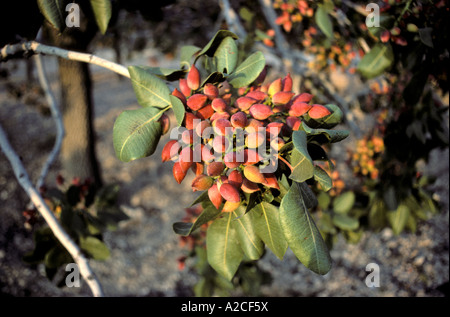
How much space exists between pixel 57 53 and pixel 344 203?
1458mm

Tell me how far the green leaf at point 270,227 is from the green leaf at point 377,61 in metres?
0.72

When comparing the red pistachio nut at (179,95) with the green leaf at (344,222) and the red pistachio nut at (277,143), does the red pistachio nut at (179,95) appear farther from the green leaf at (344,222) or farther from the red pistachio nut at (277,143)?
the green leaf at (344,222)

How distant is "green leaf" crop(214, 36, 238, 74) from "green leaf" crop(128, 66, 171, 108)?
0.18 m

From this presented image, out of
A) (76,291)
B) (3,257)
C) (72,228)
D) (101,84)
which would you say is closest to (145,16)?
(72,228)

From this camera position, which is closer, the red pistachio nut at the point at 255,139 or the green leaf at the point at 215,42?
the red pistachio nut at the point at 255,139

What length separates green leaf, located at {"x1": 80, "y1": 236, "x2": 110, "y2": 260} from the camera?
1.39 m

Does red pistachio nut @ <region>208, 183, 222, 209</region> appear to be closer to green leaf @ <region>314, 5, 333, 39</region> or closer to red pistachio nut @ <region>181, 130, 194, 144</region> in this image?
red pistachio nut @ <region>181, 130, 194, 144</region>

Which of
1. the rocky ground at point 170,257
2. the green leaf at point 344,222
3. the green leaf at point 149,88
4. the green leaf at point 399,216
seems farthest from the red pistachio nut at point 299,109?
the rocky ground at point 170,257

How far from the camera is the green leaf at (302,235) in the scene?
0.69 m

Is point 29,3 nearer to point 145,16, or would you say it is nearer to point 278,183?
point 145,16

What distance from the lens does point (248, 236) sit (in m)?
0.85

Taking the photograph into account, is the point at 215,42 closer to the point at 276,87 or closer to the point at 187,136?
the point at 276,87
